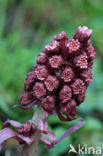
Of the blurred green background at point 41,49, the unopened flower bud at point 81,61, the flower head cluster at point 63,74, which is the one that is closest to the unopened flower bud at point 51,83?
the flower head cluster at point 63,74

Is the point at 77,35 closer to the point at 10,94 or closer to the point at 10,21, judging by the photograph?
the point at 10,94

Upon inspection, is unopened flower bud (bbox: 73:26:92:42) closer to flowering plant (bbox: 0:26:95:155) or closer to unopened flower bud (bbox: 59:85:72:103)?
flowering plant (bbox: 0:26:95:155)

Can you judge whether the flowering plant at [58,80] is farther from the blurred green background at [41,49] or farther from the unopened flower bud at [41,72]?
the blurred green background at [41,49]

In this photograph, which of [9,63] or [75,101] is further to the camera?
[9,63]

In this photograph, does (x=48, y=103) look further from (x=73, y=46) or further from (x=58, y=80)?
(x=73, y=46)

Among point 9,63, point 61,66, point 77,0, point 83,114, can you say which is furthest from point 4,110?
point 77,0

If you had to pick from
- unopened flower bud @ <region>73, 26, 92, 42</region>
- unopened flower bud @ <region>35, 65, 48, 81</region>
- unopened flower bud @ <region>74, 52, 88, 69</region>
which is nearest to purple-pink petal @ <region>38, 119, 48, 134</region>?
unopened flower bud @ <region>35, 65, 48, 81</region>
